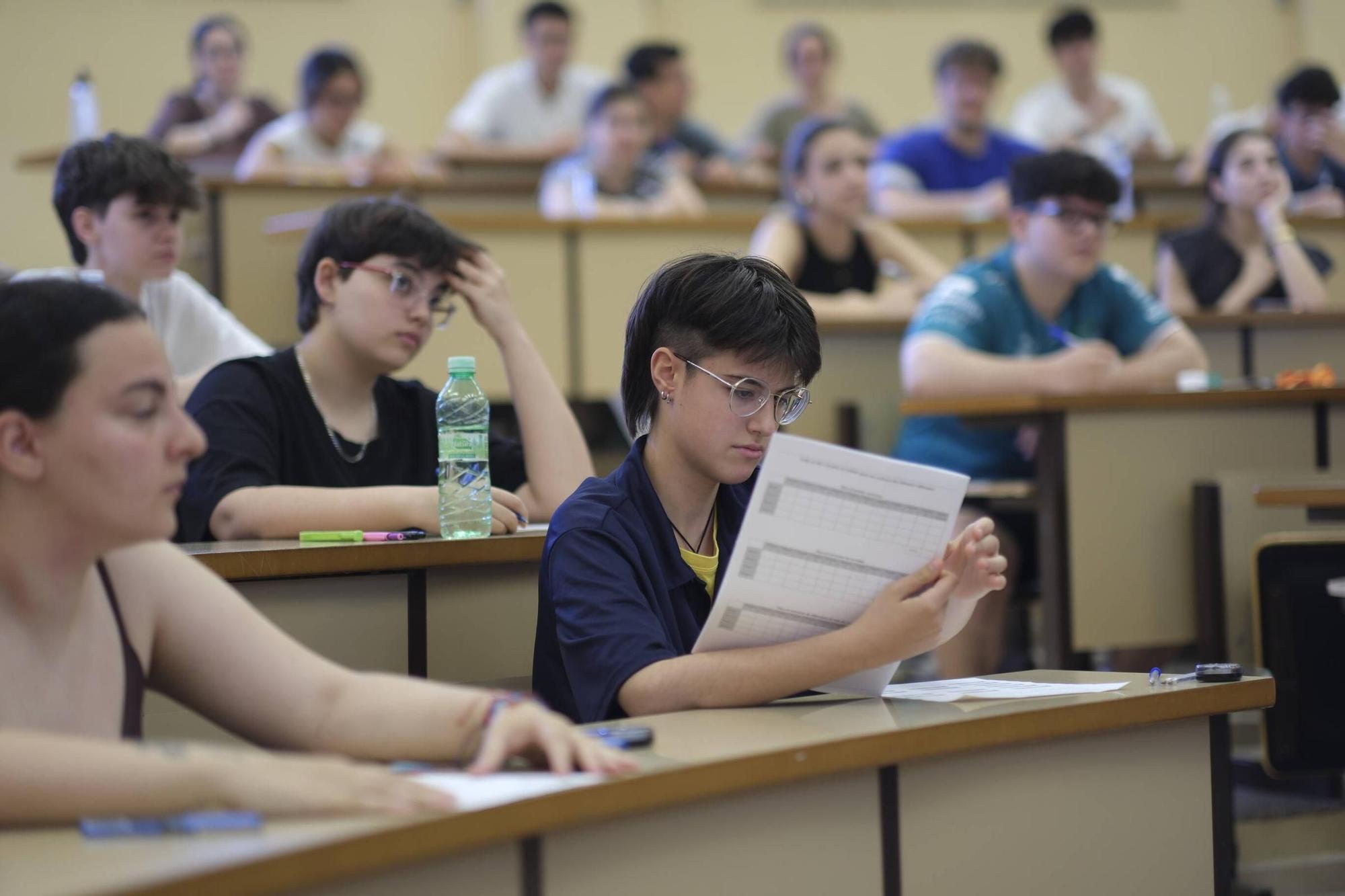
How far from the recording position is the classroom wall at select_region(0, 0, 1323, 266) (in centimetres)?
789

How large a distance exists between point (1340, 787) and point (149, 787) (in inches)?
101

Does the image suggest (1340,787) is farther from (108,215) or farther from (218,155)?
(218,155)

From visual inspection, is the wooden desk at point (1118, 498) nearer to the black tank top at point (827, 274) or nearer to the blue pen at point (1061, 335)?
the blue pen at point (1061, 335)

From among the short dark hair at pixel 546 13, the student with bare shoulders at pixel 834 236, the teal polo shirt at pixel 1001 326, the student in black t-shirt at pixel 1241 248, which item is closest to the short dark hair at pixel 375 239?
the teal polo shirt at pixel 1001 326

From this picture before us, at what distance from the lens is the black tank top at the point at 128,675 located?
125cm

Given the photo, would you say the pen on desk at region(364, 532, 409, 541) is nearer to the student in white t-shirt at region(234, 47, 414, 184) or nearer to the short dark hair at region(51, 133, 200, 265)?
the short dark hair at region(51, 133, 200, 265)

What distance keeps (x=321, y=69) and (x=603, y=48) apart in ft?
9.06

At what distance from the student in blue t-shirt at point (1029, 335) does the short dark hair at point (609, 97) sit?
79.6 inches

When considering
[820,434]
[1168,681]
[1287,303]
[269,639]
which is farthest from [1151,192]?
[269,639]

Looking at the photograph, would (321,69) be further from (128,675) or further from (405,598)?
(128,675)

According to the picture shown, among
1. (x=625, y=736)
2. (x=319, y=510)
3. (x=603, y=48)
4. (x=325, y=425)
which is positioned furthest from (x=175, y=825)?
(x=603, y=48)

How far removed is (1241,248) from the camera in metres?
4.66

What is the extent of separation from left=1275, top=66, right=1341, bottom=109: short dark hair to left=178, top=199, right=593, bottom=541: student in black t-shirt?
406 cm

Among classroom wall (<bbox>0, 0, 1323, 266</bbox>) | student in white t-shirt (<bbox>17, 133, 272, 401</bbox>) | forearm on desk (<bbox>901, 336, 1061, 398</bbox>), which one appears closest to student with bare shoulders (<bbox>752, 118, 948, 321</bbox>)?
forearm on desk (<bbox>901, 336, 1061, 398</bbox>)
